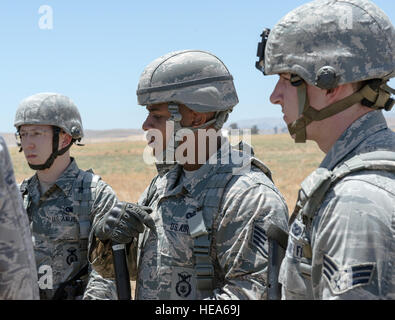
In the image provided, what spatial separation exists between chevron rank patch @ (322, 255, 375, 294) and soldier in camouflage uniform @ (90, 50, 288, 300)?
86 cm

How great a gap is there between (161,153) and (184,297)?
3.46ft

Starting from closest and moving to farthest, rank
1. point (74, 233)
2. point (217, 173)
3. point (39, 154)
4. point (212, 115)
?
point (217, 173) → point (212, 115) → point (74, 233) → point (39, 154)

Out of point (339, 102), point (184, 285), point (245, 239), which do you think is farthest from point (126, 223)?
point (339, 102)

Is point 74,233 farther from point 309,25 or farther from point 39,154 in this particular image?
point 309,25

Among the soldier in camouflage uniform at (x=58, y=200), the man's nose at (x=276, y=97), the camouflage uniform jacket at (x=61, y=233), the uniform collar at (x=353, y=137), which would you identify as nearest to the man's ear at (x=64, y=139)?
the soldier in camouflage uniform at (x=58, y=200)

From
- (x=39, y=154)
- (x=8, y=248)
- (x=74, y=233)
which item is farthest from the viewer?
(x=39, y=154)

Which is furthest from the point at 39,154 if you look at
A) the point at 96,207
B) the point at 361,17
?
the point at 361,17

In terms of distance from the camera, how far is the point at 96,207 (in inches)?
192

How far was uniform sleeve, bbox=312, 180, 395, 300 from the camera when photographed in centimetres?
200

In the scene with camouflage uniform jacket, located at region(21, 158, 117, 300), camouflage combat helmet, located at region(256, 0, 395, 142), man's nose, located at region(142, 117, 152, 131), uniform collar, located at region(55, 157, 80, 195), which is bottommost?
camouflage uniform jacket, located at region(21, 158, 117, 300)

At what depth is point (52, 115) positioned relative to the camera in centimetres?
549

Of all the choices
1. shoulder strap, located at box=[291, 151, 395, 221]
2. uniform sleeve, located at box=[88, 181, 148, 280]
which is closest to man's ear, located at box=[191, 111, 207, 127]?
uniform sleeve, located at box=[88, 181, 148, 280]

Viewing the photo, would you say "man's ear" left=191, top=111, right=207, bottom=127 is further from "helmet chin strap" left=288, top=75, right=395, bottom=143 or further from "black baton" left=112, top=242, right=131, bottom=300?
"helmet chin strap" left=288, top=75, right=395, bottom=143

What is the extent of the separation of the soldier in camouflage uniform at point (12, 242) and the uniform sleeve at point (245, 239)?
4.58 feet
